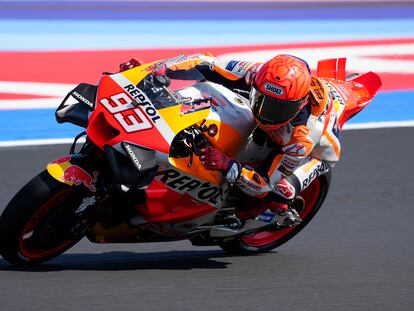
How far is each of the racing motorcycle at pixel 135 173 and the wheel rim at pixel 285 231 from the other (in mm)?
569

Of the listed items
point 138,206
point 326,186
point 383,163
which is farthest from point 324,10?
point 138,206

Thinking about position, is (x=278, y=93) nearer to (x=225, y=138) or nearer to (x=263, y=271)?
(x=225, y=138)

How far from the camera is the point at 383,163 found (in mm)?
8469

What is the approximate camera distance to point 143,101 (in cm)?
520

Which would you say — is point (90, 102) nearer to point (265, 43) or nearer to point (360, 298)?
point (360, 298)

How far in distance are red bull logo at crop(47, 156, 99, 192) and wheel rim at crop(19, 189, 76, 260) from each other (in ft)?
0.23

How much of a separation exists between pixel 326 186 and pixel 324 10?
832cm

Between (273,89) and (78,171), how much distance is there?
111 cm

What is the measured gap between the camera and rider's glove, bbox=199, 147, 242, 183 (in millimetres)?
5211

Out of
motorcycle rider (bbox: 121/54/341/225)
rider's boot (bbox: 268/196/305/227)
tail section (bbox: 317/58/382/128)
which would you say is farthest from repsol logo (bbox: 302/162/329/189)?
tail section (bbox: 317/58/382/128)

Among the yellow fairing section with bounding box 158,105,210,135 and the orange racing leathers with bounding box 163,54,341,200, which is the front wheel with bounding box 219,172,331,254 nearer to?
the orange racing leathers with bounding box 163,54,341,200

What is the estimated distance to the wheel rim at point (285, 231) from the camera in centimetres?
632

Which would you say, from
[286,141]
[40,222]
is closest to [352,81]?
[286,141]

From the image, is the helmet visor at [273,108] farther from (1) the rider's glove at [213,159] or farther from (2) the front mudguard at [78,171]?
(2) the front mudguard at [78,171]
